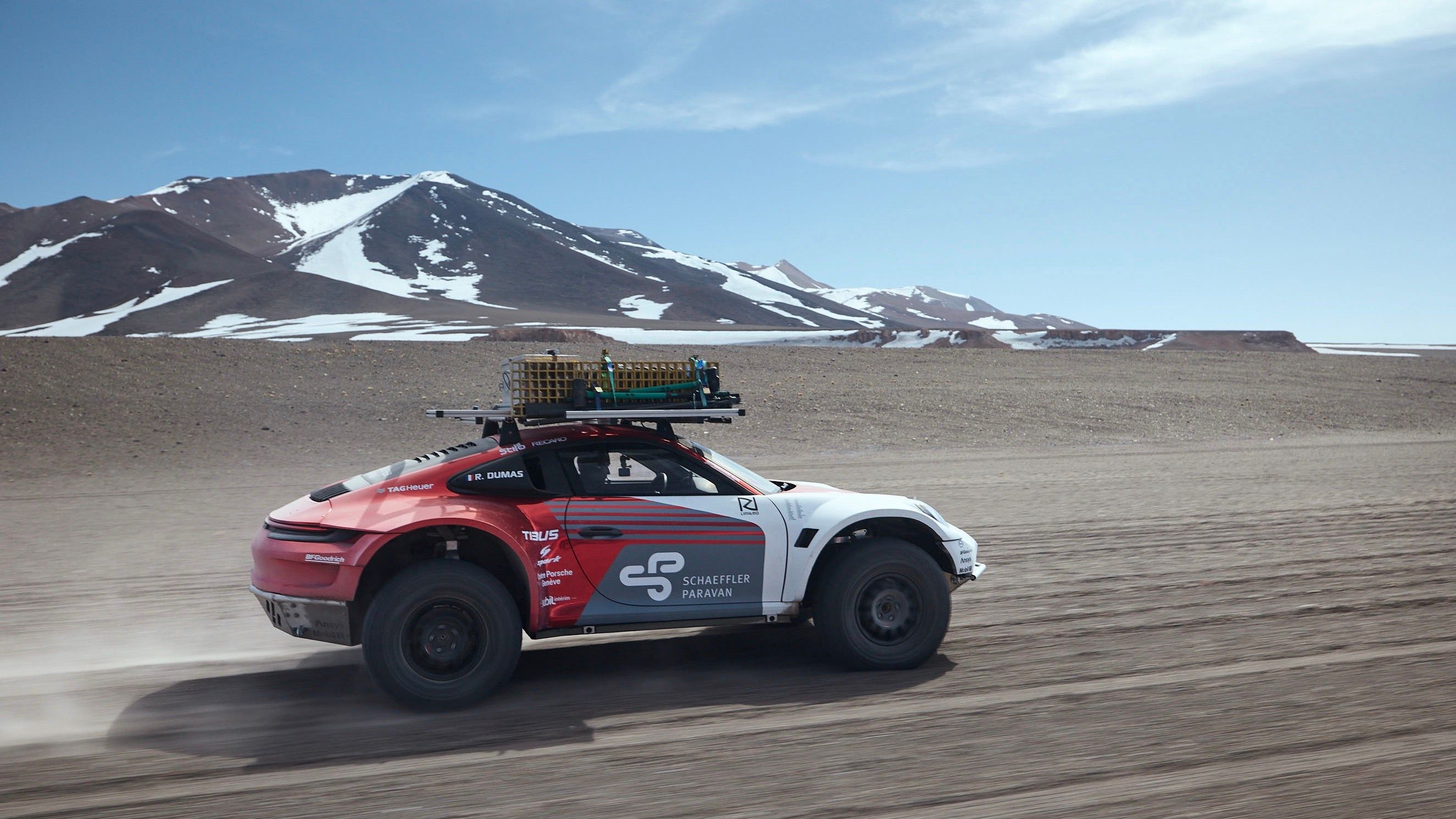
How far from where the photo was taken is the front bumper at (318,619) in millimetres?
5301

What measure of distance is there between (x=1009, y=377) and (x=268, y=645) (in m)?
32.0

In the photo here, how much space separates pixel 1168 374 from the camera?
39.2 meters

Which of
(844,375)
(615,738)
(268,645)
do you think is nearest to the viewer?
(615,738)

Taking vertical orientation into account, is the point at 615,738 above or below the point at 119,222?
below

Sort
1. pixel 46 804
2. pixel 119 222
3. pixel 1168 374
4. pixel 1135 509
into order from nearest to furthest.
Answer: pixel 46 804
pixel 1135 509
pixel 1168 374
pixel 119 222

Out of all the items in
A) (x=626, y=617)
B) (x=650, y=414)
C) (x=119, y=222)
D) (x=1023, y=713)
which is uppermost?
(x=119, y=222)

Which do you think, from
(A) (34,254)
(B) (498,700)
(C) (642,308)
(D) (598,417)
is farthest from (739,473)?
(A) (34,254)

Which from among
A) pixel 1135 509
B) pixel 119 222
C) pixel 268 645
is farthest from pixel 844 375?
pixel 119 222

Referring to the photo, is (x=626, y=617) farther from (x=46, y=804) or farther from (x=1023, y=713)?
(x=46, y=804)

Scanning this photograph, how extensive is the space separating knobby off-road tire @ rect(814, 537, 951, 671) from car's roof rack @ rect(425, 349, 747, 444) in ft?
3.80

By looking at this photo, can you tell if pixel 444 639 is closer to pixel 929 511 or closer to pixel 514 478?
pixel 514 478

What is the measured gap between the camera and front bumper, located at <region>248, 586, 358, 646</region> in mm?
5301

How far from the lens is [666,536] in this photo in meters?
A: 5.75

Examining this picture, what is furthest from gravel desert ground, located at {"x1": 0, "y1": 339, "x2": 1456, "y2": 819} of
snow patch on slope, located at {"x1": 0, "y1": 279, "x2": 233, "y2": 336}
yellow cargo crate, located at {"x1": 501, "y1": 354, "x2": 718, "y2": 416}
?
snow patch on slope, located at {"x1": 0, "y1": 279, "x2": 233, "y2": 336}
